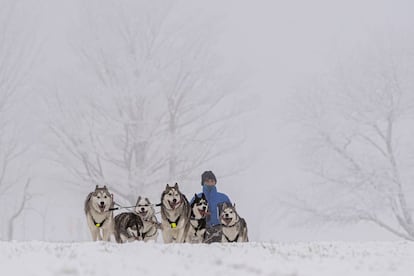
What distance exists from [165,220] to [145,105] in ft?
43.6

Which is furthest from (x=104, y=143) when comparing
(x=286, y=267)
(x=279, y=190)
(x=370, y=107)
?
(x=286, y=267)

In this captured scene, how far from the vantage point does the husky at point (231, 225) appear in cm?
986

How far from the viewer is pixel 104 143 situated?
22.1m

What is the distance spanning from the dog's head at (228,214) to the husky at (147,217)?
971mm

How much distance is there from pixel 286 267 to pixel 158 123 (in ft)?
49.7

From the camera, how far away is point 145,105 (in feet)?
74.0

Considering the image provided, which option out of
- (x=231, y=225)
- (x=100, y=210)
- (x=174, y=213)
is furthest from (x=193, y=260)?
(x=231, y=225)

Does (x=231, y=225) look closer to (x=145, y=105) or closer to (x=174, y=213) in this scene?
(x=174, y=213)

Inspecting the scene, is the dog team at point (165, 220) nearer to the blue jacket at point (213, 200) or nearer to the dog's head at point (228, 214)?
the dog's head at point (228, 214)

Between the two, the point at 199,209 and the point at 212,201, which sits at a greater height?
the point at 212,201

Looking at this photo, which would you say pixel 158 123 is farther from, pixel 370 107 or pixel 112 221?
pixel 112 221

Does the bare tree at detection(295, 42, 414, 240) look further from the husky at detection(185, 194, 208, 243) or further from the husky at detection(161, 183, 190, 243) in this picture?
the husky at detection(161, 183, 190, 243)

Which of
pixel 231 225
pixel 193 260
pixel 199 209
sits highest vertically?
pixel 199 209

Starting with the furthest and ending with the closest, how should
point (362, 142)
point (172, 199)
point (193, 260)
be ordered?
point (362, 142) < point (172, 199) < point (193, 260)
